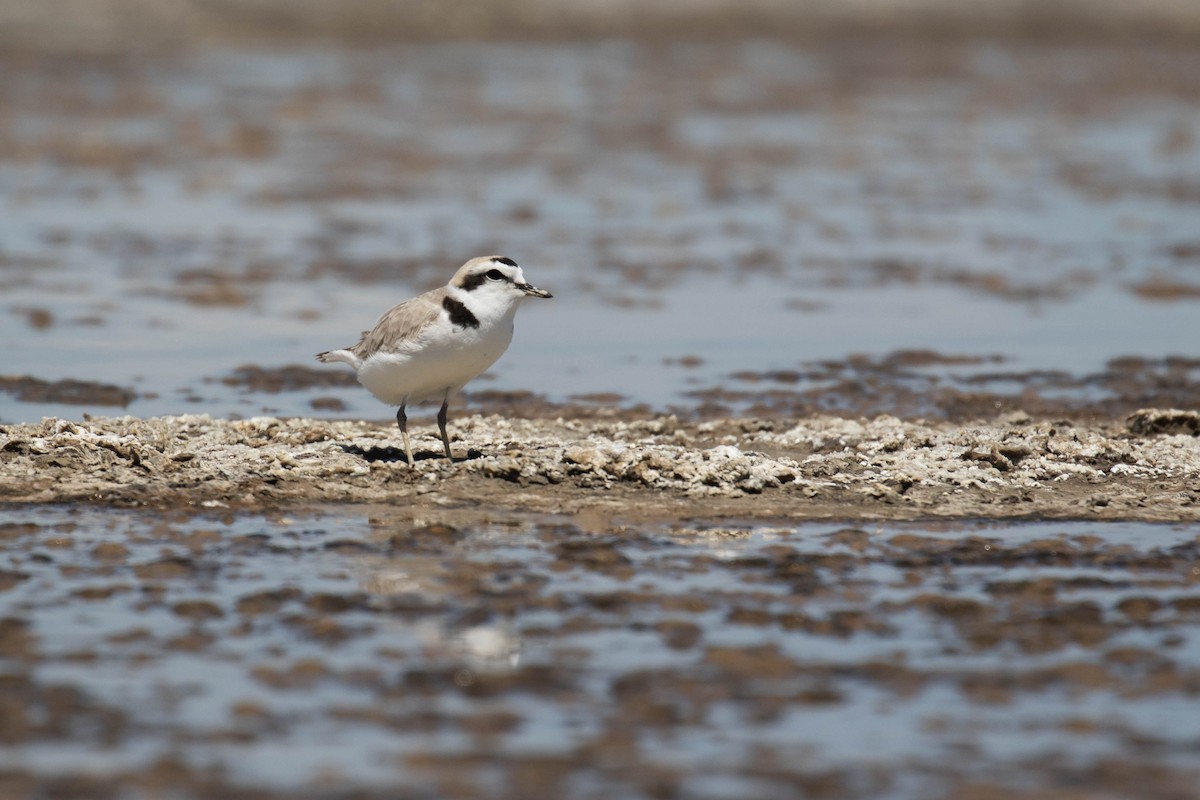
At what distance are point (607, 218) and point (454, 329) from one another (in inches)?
465

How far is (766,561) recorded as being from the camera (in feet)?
27.0

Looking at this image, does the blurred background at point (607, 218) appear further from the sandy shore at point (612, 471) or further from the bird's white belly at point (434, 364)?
the bird's white belly at point (434, 364)

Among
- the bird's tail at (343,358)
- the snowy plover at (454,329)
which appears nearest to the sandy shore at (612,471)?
the bird's tail at (343,358)

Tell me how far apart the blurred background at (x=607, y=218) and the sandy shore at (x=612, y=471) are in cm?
155

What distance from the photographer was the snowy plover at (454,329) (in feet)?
31.2

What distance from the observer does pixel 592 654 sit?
6.97m

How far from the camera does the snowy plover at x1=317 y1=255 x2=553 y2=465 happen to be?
9516 millimetres

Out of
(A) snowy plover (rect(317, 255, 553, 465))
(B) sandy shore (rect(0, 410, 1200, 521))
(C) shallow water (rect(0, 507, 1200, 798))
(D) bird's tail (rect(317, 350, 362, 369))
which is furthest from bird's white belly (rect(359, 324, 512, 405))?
(C) shallow water (rect(0, 507, 1200, 798))

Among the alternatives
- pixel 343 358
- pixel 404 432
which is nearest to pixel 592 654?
pixel 404 432

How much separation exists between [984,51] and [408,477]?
38.4 meters

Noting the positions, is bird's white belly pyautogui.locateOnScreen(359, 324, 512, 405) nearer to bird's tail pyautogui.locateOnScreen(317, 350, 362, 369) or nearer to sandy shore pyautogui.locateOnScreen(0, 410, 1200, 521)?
bird's tail pyautogui.locateOnScreen(317, 350, 362, 369)

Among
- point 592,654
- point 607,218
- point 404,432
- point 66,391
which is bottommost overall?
point 592,654

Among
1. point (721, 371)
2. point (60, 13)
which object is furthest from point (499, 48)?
point (721, 371)

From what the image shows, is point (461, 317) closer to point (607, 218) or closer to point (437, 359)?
point (437, 359)
